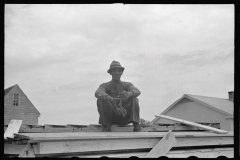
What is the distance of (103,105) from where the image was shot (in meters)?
5.39

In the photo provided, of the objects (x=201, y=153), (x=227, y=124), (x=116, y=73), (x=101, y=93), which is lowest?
(x=227, y=124)

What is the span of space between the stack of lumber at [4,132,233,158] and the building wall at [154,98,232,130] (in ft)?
44.7

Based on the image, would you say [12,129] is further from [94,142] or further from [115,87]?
[115,87]

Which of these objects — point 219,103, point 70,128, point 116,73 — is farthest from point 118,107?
point 219,103

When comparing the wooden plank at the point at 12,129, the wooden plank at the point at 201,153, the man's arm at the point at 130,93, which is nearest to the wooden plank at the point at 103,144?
the wooden plank at the point at 201,153

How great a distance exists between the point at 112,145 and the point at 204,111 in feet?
53.8

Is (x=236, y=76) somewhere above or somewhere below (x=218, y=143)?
above

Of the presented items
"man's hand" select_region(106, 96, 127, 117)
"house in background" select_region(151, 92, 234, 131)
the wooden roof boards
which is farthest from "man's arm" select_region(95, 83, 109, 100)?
"house in background" select_region(151, 92, 234, 131)

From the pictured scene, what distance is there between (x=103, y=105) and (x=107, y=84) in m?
0.56

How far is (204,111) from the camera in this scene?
1891 centimetres

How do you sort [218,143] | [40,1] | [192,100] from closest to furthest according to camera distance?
[40,1] < [218,143] < [192,100]

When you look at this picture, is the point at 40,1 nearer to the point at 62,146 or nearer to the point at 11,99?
the point at 62,146

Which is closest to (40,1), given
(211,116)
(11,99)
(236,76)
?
(236,76)

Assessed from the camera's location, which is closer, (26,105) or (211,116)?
(26,105)
